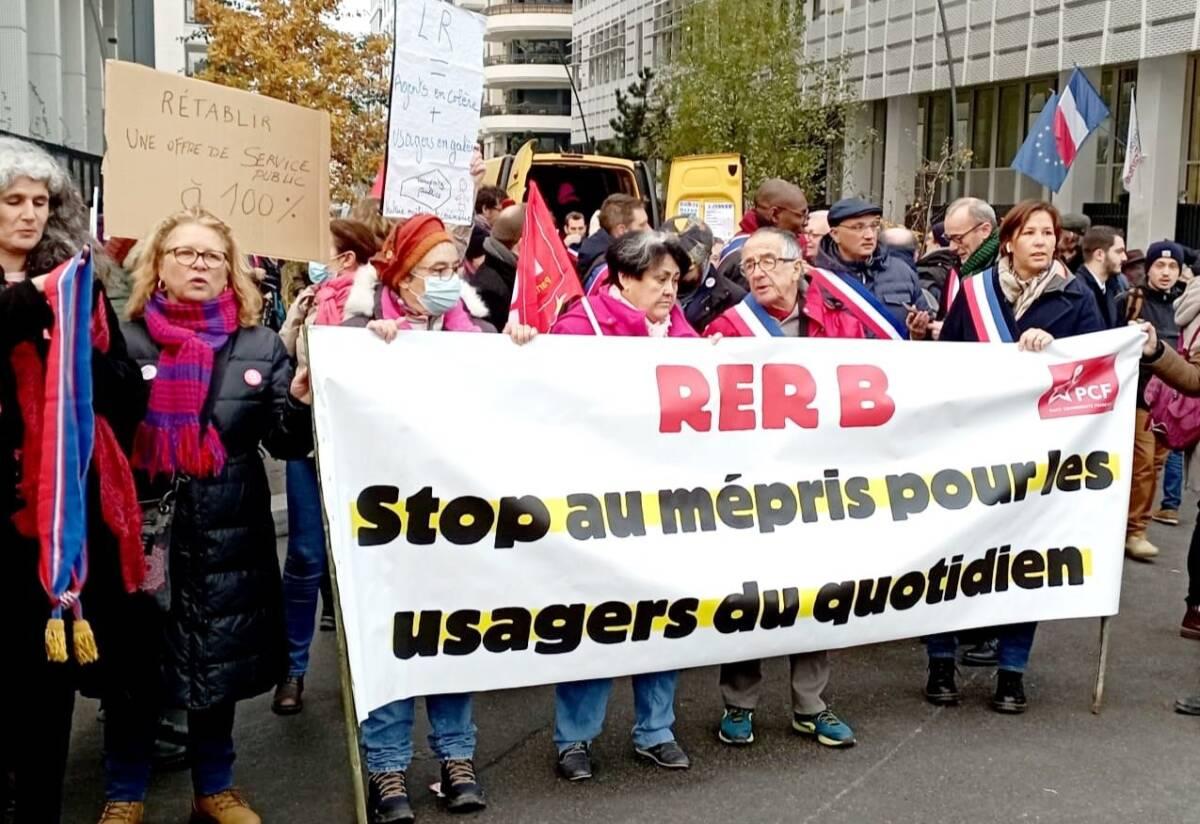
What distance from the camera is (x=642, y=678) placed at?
460 cm

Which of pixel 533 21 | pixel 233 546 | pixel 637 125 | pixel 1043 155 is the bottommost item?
pixel 233 546

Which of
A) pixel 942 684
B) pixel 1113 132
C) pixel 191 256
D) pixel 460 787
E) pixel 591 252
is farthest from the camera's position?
pixel 1113 132

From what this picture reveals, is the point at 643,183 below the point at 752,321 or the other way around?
the other way around

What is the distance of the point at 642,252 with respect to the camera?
4.61m

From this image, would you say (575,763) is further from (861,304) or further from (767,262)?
(861,304)

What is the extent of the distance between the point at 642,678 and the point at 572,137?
75.3 m

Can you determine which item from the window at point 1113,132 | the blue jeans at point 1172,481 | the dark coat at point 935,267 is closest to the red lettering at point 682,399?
the dark coat at point 935,267

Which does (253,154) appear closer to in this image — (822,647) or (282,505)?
(822,647)

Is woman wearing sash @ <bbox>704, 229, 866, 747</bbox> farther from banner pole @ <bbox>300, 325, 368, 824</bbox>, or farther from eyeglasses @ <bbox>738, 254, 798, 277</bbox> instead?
banner pole @ <bbox>300, 325, 368, 824</bbox>

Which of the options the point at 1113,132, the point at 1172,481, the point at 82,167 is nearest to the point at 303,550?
the point at 1172,481

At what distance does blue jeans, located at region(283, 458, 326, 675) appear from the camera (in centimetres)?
520

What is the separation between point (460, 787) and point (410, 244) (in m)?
1.70

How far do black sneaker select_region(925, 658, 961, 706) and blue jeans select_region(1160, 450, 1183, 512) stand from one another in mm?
4532

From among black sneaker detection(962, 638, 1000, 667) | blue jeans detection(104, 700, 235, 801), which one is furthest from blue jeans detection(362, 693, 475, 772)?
black sneaker detection(962, 638, 1000, 667)
